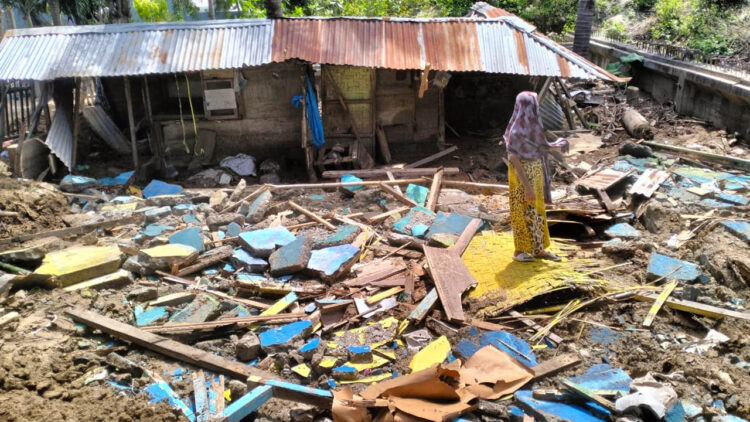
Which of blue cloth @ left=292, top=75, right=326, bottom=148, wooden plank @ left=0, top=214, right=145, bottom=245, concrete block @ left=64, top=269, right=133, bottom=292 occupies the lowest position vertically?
concrete block @ left=64, top=269, right=133, bottom=292

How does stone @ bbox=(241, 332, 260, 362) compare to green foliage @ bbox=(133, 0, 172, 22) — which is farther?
green foliage @ bbox=(133, 0, 172, 22)

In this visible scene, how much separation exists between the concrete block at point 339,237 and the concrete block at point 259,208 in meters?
1.51

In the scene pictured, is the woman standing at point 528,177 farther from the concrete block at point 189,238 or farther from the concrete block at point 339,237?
the concrete block at point 189,238

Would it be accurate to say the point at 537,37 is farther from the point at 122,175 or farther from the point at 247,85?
the point at 122,175

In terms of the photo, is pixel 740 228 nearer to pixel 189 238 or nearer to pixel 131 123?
pixel 189 238

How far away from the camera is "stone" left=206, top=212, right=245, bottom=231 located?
328 inches

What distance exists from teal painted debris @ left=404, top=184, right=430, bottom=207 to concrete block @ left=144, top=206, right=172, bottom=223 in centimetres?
421

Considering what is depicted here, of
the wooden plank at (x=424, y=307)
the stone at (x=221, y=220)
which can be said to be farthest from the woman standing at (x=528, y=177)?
the stone at (x=221, y=220)

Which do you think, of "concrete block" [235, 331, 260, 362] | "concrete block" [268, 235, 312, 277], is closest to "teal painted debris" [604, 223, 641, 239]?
"concrete block" [268, 235, 312, 277]

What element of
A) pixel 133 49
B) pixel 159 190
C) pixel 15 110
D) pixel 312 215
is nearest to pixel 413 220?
pixel 312 215

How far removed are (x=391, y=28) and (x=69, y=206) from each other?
775cm

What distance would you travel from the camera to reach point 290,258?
6.93 metres

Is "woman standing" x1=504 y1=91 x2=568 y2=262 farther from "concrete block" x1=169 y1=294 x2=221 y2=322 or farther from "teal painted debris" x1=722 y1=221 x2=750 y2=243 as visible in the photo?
"concrete block" x1=169 y1=294 x2=221 y2=322

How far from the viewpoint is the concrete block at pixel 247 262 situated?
704 centimetres
